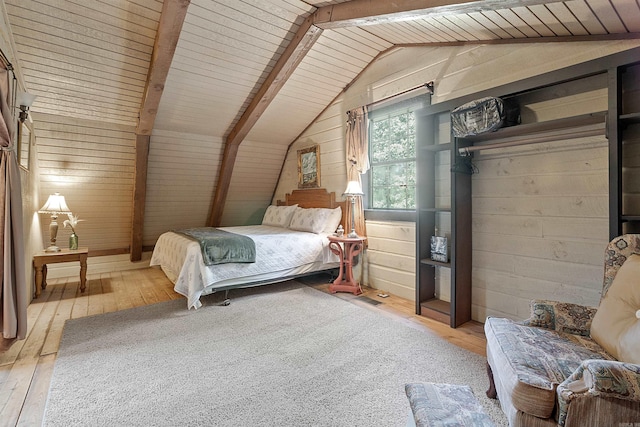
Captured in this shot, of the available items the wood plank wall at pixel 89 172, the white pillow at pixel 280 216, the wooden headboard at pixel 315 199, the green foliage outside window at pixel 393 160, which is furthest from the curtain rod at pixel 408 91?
the wood plank wall at pixel 89 172

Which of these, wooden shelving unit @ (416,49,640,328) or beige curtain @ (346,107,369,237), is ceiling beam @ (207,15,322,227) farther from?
wooden shelving unit @ (416,49,640,328)

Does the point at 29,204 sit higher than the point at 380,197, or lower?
lower

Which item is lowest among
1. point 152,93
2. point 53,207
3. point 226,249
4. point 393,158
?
point 226,249

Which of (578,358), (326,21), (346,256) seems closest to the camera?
(578,358)

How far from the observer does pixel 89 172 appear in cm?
421

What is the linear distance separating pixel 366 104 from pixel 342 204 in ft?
4.38

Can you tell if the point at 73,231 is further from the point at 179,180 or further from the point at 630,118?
the point at 630,118

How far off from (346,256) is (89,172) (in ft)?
12.0

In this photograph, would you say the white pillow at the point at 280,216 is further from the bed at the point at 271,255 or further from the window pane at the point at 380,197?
the window pane at the point at 380,197

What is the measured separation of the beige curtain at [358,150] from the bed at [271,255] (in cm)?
35

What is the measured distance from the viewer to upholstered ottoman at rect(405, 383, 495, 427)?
0.91 meters

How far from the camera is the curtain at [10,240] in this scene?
2.16 m

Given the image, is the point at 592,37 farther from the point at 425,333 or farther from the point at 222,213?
the point at 222,213

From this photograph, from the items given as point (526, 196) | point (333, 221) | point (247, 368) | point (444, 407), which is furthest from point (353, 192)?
point (444, 407)
